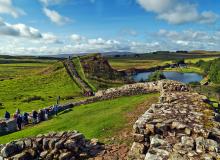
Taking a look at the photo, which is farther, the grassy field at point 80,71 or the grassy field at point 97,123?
the grassy field at point 80,71

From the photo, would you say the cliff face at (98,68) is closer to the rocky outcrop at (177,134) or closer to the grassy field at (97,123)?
the grassy field at (97,123)

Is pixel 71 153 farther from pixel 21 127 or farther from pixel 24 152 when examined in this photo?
pixel 21 127

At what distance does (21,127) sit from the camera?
37.4 meters

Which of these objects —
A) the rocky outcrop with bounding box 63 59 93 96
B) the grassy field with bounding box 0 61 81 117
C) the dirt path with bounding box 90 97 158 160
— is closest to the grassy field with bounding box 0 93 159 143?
the dirt path with bounding box 90 97 158 160

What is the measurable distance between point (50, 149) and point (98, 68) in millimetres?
70315

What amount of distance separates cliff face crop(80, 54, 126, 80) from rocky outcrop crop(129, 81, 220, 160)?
6171cm

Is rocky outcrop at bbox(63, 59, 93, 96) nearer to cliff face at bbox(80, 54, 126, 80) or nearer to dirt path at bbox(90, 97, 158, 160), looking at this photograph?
cliff face at bbox(80, 54, 126, 80)

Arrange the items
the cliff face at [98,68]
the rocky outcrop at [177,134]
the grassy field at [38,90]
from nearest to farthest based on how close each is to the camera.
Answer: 1. the rocky outcrop at [177,134]
2. the grassy field at [38,90]
3. the cliff face at [98,68]

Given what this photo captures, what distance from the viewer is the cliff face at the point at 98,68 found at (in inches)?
3317

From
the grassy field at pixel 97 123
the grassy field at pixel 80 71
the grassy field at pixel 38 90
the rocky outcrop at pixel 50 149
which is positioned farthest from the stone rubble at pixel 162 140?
the grassy field at pixel 80 71

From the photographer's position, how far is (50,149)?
18.9 m

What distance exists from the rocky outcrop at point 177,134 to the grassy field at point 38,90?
3676 centimetres

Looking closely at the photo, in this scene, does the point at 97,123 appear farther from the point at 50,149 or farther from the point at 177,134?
the point at 177,134

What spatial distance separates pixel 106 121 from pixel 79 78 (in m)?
53.5
